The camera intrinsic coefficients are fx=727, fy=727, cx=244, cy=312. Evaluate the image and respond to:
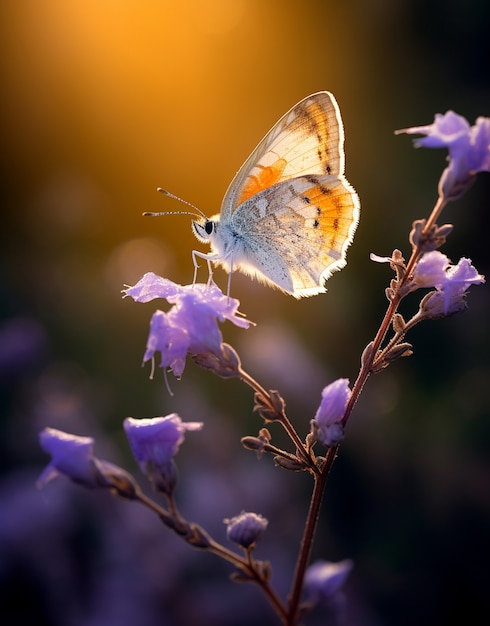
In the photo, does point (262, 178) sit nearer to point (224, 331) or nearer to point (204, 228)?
point (204, 228)

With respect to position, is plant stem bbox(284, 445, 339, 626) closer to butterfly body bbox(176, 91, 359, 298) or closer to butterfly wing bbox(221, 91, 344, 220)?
butterfly body bbox(176, 91, 359, 298)

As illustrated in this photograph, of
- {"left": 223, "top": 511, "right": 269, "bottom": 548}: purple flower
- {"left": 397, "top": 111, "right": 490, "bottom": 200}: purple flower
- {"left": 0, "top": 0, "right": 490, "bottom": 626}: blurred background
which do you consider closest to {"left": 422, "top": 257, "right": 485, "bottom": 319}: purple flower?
{"left": 397, "top": 111, "right": 490, "bottom": 200}: purple flower

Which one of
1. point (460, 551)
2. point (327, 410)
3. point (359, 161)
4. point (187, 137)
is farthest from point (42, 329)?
point (327, 410)

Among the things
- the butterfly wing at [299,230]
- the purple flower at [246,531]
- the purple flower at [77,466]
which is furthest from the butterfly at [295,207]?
the purple flower at [77,466]

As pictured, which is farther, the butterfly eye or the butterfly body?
the butterfly eye

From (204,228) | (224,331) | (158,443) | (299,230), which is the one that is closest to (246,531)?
(158,443)

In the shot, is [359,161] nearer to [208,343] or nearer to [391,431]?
[391,431]
